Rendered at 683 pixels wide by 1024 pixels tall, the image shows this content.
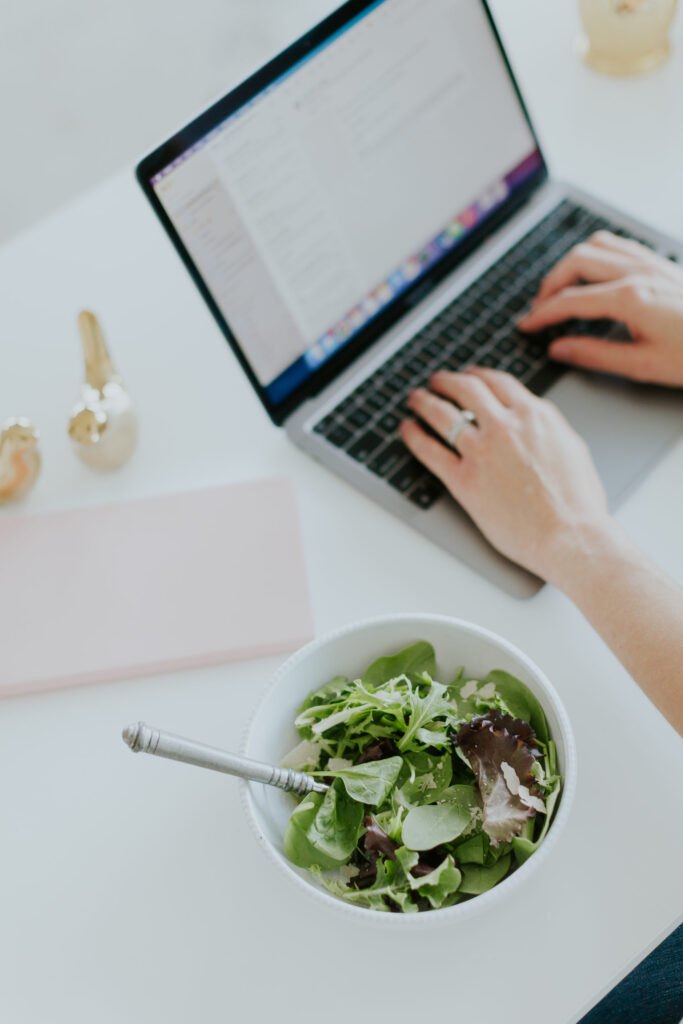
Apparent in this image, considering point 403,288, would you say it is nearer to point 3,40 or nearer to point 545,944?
point 545,944

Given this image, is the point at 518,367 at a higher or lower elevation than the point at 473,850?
higher

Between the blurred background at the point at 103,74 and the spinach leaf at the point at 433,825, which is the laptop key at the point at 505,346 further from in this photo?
the blurred background at the point at 103,74

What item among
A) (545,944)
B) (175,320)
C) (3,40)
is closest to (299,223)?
(175,320)

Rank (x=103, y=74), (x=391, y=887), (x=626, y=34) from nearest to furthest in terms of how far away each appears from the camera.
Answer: (x=391, y=887) < (x=626, y=34) < (x=103, y=74)

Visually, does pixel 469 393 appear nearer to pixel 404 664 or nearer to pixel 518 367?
pixel 518 367

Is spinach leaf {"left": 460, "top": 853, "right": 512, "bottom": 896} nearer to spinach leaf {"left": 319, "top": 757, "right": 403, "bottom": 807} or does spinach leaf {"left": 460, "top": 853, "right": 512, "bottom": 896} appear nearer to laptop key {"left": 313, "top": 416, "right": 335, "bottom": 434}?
spinach leaf {"left": 319, "top": 757, "right": 403, "bottom": 807}

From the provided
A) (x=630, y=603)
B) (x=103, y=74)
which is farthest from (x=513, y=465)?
(x=103, y=74)

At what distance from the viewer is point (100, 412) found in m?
0.84

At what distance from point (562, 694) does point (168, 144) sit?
0.47 meters

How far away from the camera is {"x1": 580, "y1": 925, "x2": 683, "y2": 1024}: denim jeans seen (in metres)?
0.73

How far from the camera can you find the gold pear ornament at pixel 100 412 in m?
0.83

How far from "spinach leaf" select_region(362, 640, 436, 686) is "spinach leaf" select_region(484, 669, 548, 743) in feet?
0.16

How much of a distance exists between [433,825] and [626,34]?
0.90 metres

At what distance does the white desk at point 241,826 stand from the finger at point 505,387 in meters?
0.12
